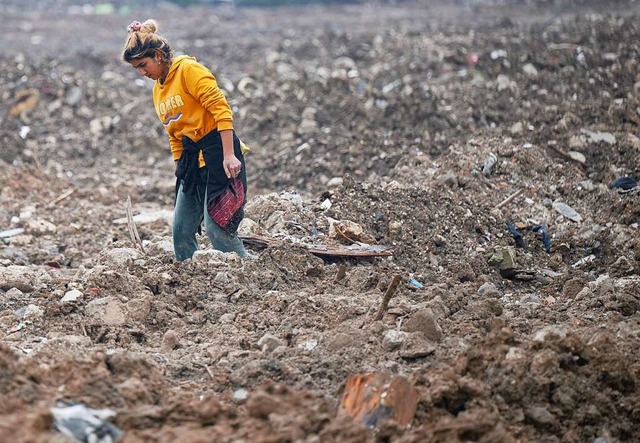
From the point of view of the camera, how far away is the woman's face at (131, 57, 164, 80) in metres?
5.36

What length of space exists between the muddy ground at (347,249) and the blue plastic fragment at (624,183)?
0.21 ft

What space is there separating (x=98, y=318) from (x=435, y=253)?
247 cm

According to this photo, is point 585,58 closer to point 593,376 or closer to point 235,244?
point 235,244

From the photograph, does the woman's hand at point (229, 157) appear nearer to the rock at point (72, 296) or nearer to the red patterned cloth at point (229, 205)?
the red patterned cloth at point (229, 205)

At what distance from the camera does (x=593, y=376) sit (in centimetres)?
409

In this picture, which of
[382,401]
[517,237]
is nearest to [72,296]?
[382,401]

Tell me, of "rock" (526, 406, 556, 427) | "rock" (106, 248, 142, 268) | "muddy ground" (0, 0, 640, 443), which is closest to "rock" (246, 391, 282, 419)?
"muddy ground" (0, 0, 640, 443)

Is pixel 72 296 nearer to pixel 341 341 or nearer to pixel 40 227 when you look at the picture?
pixel 341 341

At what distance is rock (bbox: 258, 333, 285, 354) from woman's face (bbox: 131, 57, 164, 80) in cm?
173

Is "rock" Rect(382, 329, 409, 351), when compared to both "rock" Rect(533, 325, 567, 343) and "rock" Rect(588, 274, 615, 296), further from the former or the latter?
"rock" Rect(588, 274, 615, 296)

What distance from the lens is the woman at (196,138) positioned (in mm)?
5371

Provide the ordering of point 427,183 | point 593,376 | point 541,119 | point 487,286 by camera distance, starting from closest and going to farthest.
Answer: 1. point 593,376
2. point 487,286
3. point 427,183
4. point 541,119

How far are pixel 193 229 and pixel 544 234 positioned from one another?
2703 mm

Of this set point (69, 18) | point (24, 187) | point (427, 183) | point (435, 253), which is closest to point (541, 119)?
point (427, 183)
